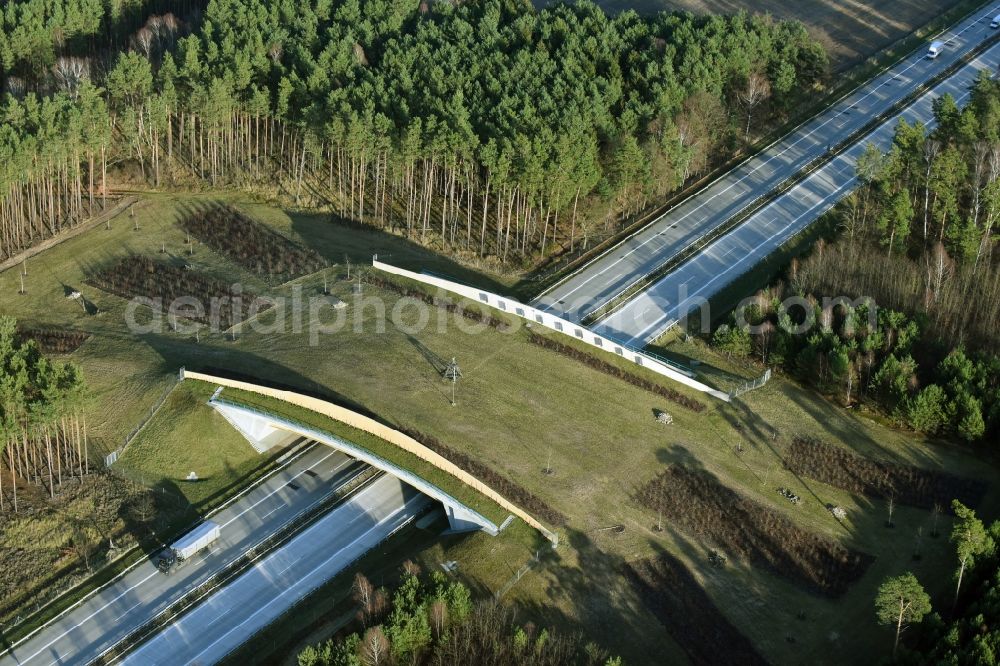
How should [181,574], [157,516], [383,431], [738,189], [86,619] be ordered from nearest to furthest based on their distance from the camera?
1. [86,619]
2. [181,574]
3. [157,516]
4. [383,431]
5. [738,189]

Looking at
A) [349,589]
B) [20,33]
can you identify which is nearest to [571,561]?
[349,589]

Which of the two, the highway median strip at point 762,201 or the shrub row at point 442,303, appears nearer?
the shrub row at point 442,303

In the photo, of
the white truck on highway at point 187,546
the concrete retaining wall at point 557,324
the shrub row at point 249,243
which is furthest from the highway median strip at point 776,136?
the white truck on highway at point 187,546

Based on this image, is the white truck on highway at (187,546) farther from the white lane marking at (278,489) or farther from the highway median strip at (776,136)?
the highway median strip at (776,136)

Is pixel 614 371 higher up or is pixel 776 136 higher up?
pixel 776 136

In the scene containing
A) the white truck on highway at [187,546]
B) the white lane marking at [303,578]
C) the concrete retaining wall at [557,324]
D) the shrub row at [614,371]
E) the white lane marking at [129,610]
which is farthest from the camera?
the concrete retaining wall at [557,324]

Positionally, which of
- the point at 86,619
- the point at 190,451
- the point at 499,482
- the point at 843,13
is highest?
the point at 843,13

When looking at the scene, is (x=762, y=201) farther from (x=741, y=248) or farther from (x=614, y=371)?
(x=614, y=371)

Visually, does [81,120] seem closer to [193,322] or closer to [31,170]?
[31,170]

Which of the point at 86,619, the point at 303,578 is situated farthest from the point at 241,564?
the point at 86,619
